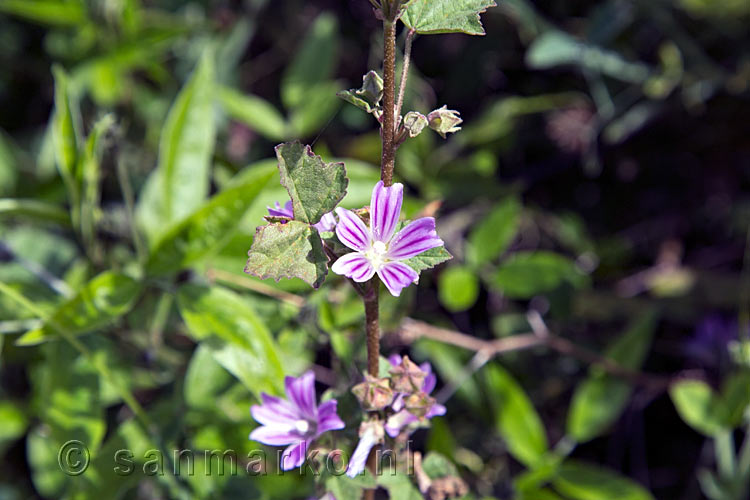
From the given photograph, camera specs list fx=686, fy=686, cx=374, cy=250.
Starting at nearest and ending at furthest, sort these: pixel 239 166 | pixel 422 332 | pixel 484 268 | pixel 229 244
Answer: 1. pixel 229 244
2. pixel 422 332
3. pixel 484 268
4. pixel 239 166

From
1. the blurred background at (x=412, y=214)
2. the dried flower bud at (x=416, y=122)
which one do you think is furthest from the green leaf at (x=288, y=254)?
the blurred background at (x=412, y=214)

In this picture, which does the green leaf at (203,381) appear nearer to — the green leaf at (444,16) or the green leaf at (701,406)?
the green leaf at (444,16)

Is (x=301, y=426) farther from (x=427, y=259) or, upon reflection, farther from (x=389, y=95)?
(x=389, y=95)

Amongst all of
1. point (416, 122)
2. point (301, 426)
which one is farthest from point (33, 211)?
point (416, 122)

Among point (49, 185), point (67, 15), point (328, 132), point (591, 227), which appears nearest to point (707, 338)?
point (591, 227)

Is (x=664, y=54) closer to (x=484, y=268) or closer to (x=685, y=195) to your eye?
(x=685, y=195)
